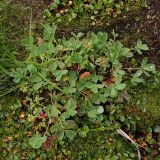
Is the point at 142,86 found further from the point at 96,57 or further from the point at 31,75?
Answer: the point at 31,75

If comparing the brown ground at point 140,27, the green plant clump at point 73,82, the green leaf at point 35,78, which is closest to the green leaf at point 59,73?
the green plant clump at point 73,82

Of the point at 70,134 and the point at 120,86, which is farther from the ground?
the point at 120,86

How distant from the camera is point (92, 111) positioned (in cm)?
345

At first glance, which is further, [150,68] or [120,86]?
[150,68]

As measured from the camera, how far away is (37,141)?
3389 mm

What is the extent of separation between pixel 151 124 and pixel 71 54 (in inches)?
33.6

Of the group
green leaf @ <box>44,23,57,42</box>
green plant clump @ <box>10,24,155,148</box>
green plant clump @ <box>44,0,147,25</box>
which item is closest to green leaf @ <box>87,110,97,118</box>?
green plant clump @ <box>10,24,155,148</box>

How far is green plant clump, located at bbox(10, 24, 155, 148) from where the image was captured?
11.4ft

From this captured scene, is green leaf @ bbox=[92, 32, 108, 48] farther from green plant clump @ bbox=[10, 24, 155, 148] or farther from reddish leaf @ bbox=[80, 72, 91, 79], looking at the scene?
reddish leaf @ bbox=[80, 72, 91, 79]

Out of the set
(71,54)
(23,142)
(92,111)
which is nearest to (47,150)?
(23,142)

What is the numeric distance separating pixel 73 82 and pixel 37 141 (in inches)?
20.6

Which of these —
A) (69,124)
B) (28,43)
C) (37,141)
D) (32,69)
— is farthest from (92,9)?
(37,141)

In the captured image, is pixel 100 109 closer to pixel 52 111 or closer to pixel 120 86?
pixel 120 86

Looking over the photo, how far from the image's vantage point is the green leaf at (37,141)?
3375 millimetres
